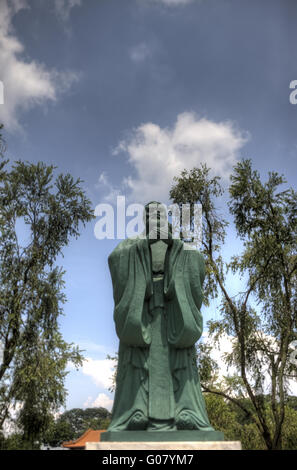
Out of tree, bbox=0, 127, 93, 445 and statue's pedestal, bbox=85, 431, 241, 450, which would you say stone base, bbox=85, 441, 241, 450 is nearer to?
statue's pedestal, bbox=85, 431, 241, 450

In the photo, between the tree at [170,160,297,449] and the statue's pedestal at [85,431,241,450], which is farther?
the tree at [170,160,297,449]

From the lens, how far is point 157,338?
5895 mm

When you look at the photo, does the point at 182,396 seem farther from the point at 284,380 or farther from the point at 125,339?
the point at 284,380

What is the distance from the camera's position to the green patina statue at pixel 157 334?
5363 mm

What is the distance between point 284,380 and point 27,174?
1214cm

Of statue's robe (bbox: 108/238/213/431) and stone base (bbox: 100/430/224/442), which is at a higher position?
statue's robe (bbox: 108/238/213/431)

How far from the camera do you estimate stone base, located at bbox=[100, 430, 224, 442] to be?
16.5 ft

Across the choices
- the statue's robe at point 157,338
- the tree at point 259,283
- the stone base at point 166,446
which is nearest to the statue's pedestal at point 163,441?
the stone base at point 166,446

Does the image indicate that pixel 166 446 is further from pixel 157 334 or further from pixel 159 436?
pixel 157 334

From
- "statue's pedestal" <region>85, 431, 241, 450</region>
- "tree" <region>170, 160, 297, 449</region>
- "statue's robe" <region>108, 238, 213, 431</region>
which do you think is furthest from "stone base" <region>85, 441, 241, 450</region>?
"tree" <region>170, 160, 297, 449</region>

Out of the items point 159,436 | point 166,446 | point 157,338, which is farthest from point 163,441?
point 157,338

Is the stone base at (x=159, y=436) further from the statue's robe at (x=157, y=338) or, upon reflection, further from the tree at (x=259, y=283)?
the tree at (x=259, y=283)
